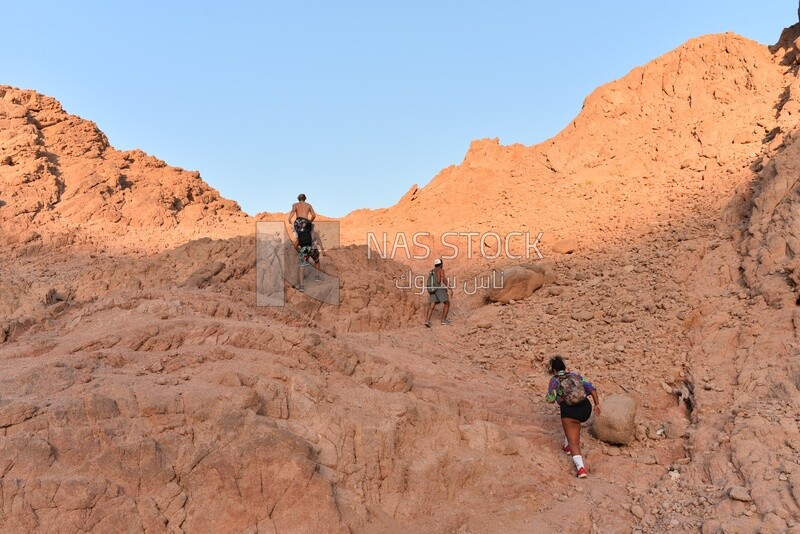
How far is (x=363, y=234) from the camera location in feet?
50.6

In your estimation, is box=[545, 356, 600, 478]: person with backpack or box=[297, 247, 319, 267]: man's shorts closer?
box=[545, 356, 600, 478]: person with backpack

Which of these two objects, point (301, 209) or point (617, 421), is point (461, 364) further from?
point (301, 209)

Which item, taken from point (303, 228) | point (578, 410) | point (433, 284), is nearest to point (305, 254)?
point (303, 228)

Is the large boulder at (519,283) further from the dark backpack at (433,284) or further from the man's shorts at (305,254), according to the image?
the man's shorts at (305,254)

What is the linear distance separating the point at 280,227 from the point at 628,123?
8.53m

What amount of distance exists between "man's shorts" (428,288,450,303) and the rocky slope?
1.42 feet

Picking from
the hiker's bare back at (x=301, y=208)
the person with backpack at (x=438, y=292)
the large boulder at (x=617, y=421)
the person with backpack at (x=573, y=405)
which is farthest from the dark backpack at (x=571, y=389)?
the hiker's bare back at (x=301, y=208)

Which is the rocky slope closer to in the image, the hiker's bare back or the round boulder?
the round boulder

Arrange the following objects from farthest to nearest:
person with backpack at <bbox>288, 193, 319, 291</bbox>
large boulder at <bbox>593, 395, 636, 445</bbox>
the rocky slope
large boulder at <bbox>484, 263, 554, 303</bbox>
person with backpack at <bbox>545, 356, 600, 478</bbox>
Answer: large boulder at <bbox>484, 263, 554, 303</bbox> → person with backpack at <bbox>288, 193, 319, 291</bbox> → large boulder at <bbox>593, 395, 636, 445</bbox> → person with backpack at <bbox>545, 356, 600, 478</bbox> → the rocky slope

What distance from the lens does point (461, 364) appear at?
Result: 8.04 meters

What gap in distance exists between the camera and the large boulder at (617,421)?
19.2 feet

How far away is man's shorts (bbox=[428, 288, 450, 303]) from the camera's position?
32.1ft

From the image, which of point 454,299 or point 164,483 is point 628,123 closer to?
point 454,299

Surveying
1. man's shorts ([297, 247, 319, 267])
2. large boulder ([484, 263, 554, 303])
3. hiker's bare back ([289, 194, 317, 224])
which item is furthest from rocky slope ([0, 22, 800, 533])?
hiker's bare back ([289, 194, 317, 224])
